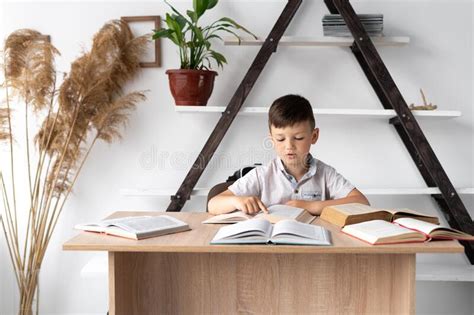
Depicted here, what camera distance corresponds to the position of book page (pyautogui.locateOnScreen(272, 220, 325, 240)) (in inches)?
57.1

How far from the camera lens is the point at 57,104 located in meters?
3.20

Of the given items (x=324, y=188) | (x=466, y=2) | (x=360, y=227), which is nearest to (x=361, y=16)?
(x=466, y=2)

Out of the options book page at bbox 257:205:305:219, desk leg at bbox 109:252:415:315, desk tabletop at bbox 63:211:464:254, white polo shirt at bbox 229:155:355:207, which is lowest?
desk leg at bbox 109:252:415:315

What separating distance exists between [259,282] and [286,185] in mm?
579

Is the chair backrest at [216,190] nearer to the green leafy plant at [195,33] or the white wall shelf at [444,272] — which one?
the green leafy plant at [195,33]

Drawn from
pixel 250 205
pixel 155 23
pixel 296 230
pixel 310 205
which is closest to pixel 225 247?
pixel 296 230

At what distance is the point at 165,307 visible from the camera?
1.83 metres

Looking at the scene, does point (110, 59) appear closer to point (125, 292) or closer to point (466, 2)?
point (125, 292)

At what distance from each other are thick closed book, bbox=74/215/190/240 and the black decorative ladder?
123cm

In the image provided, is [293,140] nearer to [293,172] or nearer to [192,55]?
[293,172]

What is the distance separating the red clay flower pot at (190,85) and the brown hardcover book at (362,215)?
1.33 metres

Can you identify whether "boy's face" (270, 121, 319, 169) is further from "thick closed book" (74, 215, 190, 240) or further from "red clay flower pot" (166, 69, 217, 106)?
"red clay flower pot" (166, 69, 217, 106)

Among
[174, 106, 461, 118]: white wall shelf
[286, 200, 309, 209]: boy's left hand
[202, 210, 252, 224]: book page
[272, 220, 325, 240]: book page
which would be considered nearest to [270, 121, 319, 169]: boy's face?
[286, 200, 309, 209]: boy's left hand

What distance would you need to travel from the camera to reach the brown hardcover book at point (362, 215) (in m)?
1.69
